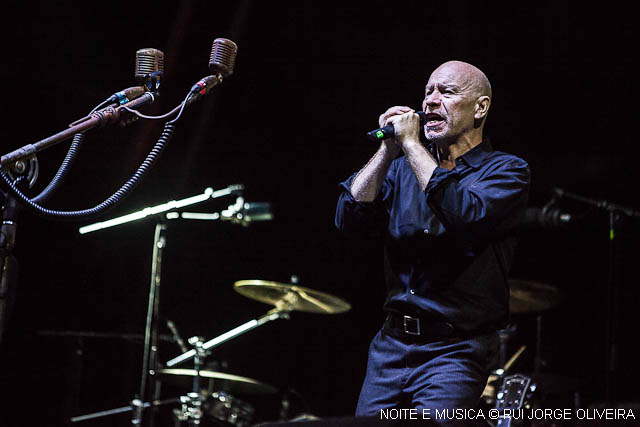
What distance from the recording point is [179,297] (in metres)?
6.13

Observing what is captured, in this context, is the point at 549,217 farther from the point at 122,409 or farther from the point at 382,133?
the point at 122,409

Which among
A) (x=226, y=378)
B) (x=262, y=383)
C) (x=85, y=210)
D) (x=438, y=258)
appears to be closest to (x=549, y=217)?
(x=262, y=383)

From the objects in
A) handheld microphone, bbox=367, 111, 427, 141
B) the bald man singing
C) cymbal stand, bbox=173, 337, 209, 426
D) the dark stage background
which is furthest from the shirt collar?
cymbal stand, bbox=173, 337, 209, 426

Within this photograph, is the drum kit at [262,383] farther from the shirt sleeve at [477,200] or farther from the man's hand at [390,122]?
the man's hand at [390,122]

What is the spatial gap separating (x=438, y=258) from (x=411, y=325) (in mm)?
256

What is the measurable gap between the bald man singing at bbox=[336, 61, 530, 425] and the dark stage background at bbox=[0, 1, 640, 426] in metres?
2.89

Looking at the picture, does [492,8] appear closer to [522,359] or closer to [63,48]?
[522,359]

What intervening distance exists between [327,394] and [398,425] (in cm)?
458

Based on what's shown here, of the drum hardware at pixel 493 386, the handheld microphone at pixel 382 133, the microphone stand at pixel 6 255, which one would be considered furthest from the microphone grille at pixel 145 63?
the drum hardware at pixel 493 386

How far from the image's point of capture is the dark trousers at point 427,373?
7.72ft

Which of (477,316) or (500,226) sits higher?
(500,226)

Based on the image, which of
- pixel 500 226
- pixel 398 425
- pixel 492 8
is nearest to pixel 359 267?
pixel 492 8

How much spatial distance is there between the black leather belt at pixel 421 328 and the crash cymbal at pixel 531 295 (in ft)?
7.23

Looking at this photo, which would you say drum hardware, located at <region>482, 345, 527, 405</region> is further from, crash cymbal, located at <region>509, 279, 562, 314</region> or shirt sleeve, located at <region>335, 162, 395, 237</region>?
shirt sleeve, located at <region>335, 162, 395, 237</region>
